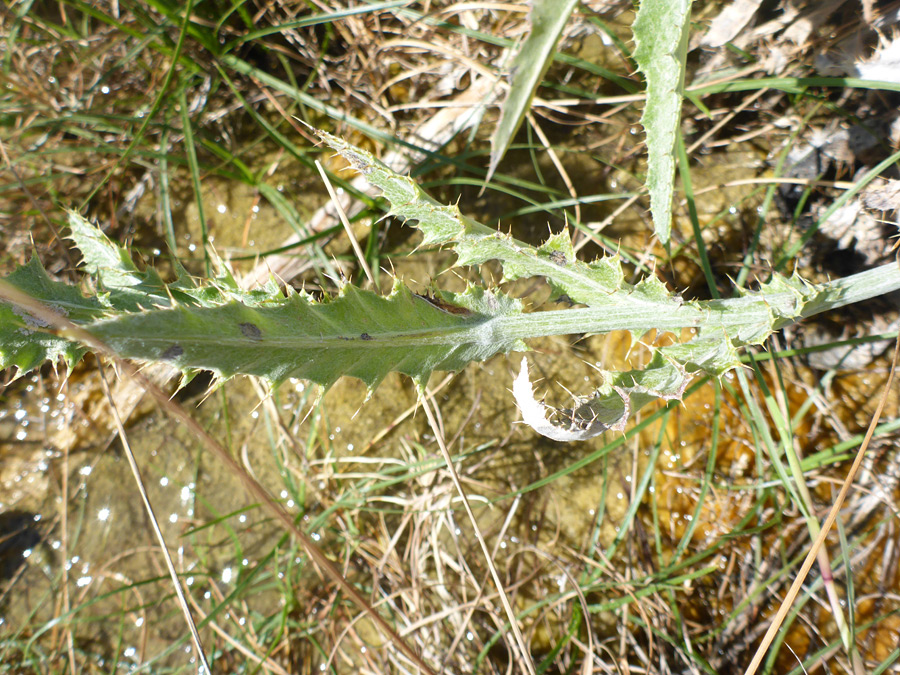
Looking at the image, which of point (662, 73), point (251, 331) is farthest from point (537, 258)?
point (251, 331)

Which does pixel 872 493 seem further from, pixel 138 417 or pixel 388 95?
pixel 138 417

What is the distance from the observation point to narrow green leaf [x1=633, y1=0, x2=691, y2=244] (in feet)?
3.85

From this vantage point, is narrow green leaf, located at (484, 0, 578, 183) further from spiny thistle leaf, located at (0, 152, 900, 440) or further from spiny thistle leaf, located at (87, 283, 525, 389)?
spiny thistle leaf, located at (87, 283, 525, 389)

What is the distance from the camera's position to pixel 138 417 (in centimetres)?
219

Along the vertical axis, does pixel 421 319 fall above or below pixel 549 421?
above

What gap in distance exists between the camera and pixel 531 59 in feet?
3.83

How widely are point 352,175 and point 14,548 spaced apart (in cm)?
196

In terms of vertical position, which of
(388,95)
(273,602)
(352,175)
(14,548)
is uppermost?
(388,95)

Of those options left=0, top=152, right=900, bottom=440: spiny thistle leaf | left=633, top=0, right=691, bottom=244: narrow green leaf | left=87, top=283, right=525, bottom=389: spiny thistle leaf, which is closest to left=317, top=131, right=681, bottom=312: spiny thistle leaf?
left=0, top=152, right=900, bottom=440: spiny thistle leaf

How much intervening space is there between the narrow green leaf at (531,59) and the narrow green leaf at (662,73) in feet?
0.64

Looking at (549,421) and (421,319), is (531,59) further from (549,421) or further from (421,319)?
(549,421)

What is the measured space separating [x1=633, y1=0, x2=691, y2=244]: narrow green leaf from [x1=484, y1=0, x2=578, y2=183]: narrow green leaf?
0.19 meters

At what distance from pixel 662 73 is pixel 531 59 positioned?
314mm

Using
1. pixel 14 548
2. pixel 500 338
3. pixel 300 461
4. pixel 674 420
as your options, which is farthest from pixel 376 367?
pixel 14 548
